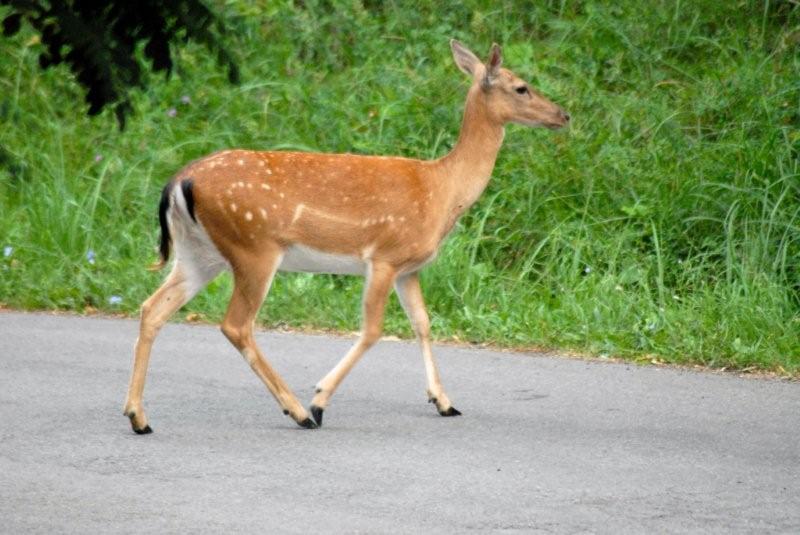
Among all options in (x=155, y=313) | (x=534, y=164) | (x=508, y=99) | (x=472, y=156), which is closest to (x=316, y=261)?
(x=155, y=313)

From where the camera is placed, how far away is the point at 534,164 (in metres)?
11.8

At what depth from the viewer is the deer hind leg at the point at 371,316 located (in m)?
7.80

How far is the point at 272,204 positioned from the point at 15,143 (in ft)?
21.7

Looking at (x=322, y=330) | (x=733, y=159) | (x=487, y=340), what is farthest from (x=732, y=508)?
(x=733, y=159)

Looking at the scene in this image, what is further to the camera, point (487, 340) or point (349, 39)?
point (349, 39)

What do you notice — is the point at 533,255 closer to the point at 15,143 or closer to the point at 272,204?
the point at 272,204

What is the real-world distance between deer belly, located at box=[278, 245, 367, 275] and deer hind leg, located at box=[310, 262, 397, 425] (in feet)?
0.38

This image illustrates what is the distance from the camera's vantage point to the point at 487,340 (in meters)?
9.88

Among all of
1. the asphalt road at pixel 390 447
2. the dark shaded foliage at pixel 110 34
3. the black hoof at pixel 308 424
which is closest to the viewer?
the dark shaded foliage at pixel 110 34

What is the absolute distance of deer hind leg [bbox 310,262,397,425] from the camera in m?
7.80

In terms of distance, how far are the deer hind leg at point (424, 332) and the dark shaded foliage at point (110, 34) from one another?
416cm

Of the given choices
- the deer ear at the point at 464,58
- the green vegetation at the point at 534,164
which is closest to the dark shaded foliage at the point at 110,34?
the green vegetation at the point at 534,164

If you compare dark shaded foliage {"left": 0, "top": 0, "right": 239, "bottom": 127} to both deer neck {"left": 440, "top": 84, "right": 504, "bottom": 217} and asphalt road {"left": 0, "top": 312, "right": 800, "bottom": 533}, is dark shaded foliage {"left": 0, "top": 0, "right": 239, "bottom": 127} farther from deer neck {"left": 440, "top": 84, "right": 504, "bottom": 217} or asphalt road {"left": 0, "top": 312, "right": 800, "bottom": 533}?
deer neck {"left": 440, "top": 84, "right": 504, "bottom": 217}

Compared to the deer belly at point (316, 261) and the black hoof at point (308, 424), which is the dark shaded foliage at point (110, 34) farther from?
the deer belly at point (316, 261)
